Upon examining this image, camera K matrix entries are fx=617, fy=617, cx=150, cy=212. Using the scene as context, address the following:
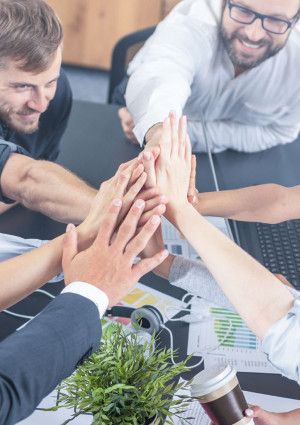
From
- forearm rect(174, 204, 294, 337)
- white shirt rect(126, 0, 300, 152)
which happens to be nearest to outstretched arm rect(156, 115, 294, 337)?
forearm rect(174, 204, 294, 337)

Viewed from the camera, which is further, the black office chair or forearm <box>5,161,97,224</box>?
the black office chair

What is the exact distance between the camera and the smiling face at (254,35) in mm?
1536

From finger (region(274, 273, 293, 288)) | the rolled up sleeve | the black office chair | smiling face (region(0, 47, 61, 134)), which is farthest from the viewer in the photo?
the black office chair

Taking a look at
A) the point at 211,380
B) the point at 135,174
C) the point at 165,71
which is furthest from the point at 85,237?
the point at 165,71

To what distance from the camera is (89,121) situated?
1.81 m

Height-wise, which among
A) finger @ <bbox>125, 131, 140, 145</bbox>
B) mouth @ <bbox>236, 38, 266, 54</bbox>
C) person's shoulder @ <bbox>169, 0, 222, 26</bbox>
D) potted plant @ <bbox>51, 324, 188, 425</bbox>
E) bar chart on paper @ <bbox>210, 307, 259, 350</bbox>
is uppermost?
person's shoulder @ <bbox>169, 0, 222, 26</bbox>

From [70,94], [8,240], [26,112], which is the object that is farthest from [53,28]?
[8,240]

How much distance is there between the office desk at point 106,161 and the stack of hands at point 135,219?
292mm

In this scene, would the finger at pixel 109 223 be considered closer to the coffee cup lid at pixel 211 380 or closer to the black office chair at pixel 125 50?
the coffee cup lid at pixel 211 380

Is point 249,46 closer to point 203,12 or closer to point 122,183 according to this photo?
point 203,12

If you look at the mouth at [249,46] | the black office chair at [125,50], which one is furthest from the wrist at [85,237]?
the black office chair at [125,50]

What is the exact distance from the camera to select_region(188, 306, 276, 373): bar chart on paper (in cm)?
112

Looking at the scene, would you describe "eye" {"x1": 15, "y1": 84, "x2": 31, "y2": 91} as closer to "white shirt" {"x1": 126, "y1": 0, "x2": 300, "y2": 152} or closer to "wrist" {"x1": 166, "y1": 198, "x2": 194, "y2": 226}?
"white shirt" {"x1": 126, "y1": 0, "x2": 300, "y2": 152}

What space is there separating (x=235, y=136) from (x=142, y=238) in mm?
738
